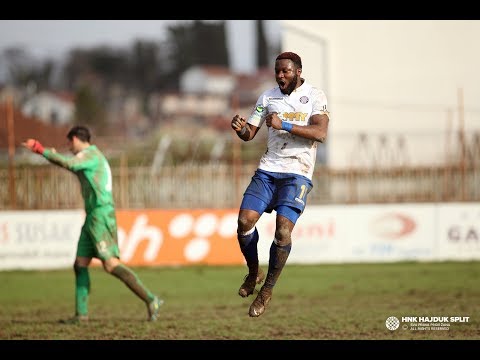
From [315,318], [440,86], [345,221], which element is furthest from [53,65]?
[315,318]

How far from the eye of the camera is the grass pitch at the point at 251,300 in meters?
10.9

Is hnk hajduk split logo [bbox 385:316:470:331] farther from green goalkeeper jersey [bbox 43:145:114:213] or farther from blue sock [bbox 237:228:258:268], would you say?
green goalkeeper jersey [bbox 43:145:114:213]

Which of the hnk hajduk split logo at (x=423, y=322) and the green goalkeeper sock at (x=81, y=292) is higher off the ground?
the green goalkeeper sock at (x=81, y=292)

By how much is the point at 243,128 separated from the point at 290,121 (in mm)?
488

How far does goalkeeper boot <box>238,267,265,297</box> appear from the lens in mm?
9469

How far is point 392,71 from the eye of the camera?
100ft

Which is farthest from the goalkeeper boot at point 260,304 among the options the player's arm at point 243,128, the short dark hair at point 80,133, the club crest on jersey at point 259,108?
the short dark hair at point 80,133

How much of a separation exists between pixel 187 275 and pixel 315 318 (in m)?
6.89

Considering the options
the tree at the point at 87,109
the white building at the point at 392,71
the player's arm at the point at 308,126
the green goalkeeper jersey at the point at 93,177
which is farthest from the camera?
the tree at the point at 87,109

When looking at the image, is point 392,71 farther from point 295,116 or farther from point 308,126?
point 308,126

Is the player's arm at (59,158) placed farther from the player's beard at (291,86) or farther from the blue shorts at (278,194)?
the player's beard at (291,86)

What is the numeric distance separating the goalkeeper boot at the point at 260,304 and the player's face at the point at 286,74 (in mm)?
2081

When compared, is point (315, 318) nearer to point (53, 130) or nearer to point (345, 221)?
point (345, 221)

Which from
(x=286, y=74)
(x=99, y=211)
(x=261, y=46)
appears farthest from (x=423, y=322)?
(x=261, y=46)
